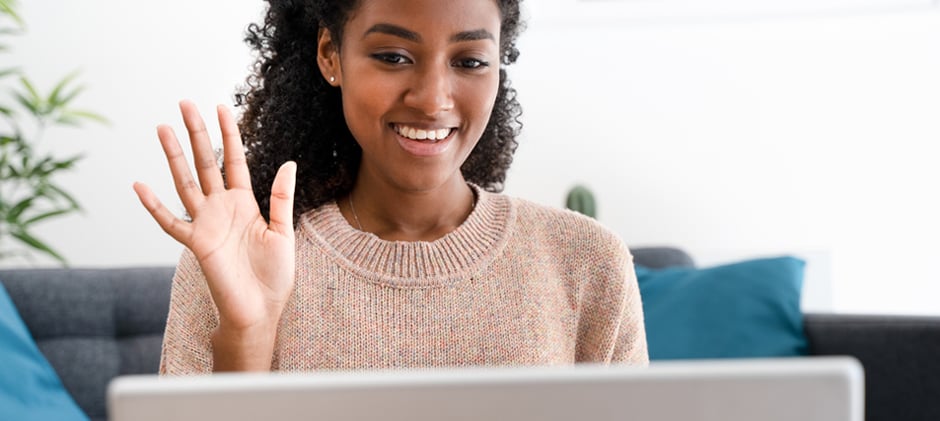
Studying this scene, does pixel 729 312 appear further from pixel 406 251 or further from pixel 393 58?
pixel 393 58

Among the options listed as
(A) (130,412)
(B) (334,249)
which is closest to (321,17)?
(B) (334,249)

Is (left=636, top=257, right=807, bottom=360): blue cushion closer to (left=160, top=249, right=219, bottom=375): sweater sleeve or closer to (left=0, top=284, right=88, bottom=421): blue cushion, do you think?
(left=160, top=249, right=219, bottom=375): sweater sleeve

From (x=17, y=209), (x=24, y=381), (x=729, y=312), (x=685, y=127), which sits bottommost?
(x=24, y=381)

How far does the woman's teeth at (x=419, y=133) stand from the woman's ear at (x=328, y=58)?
0.15m

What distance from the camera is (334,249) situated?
129cm

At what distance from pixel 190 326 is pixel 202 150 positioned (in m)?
0.29

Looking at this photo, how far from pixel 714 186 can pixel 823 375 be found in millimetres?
2057

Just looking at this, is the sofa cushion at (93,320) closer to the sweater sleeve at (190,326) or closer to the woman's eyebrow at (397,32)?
the sweater sleeve at (190,326)

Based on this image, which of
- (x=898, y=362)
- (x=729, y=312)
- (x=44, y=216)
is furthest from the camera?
(x=44, y=216)

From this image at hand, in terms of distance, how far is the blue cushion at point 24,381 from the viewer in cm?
171

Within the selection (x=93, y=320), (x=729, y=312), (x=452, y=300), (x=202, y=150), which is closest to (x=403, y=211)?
(x=452, y=300)

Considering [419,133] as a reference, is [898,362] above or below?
below

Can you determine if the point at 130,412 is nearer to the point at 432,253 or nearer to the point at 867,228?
the point at 432,253

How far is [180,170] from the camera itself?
0.98 meters
